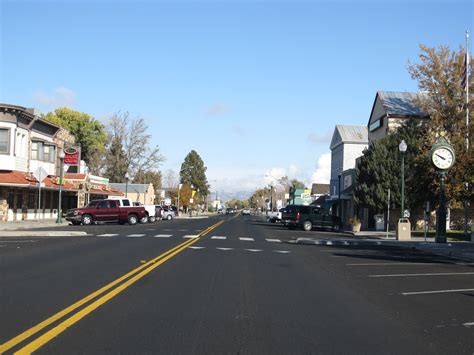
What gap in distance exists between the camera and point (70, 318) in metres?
8.53

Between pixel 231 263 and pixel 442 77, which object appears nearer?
pixel 231 263

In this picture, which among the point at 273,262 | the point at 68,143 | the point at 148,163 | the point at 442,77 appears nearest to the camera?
the point at 273,262

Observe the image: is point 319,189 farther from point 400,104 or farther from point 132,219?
point 132,219

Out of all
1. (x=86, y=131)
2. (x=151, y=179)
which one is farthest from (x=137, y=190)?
(x=151, y=179)

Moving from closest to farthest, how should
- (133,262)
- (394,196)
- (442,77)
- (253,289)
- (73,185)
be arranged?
(253,289)
(133,262)
(394,196)
(442,77)
(73,185)

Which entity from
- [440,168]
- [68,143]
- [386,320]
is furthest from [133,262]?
[68,143]

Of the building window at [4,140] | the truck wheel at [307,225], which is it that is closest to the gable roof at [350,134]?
the truck wheel at [307,225]

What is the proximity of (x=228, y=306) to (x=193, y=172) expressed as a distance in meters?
151

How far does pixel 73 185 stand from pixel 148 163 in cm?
3667

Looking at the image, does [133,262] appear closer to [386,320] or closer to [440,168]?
[386,320]

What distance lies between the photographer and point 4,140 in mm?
43562

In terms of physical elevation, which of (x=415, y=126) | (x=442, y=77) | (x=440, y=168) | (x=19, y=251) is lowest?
(x=19, y=251)

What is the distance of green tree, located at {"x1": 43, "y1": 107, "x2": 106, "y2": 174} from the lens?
90.4 metres

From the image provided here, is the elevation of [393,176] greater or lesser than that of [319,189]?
lesser
